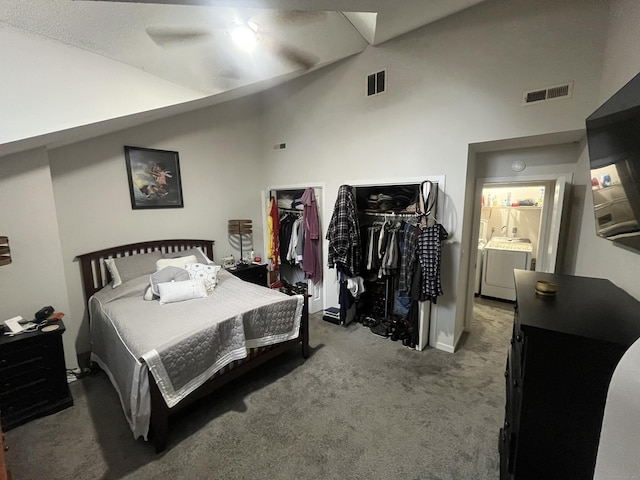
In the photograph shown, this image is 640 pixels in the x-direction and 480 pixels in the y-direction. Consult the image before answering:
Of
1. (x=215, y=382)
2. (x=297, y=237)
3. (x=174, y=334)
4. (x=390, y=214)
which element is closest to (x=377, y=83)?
(x=390, y=214)

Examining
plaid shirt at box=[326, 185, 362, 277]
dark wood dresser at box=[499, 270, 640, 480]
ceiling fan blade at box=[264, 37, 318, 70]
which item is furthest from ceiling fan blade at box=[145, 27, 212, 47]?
dark wood dresser at box=[499, 270, 640, 480]

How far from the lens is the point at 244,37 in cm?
211

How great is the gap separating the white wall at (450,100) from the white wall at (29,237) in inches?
106

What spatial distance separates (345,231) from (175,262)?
6.70ft

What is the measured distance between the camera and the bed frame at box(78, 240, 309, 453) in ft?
5.71

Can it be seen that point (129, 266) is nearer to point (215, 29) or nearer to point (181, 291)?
point (181, 291)

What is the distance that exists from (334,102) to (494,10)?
1737 millimetres

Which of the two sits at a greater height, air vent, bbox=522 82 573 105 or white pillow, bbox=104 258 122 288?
air vent, bbox=522 82 573 105

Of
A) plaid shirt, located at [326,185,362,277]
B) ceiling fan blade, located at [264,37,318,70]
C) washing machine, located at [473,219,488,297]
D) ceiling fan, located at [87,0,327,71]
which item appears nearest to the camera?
ceiling fan, located at [87,0,327,71]

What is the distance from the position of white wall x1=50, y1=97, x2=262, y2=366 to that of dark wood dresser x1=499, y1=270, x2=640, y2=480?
3.43 m

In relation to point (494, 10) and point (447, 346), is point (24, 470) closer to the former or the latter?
A: point (447, 346)

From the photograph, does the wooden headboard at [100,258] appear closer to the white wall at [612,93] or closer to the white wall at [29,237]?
the white wall at [29,237]

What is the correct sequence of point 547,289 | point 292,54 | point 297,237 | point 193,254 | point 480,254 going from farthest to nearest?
1. point 480,254
2. point 297,237
3. point 193,254
4. point 292,54
5. point 547,289

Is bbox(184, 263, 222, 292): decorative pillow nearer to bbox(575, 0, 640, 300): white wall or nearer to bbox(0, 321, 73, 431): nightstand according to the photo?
bbox(0, 321, 73, 431): nightstand
